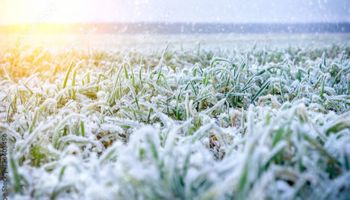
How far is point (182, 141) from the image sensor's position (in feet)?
4.14

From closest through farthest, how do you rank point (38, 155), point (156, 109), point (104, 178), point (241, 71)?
point (104, 178) < point (38, 155) < point (156, 109) < point (241, 71)

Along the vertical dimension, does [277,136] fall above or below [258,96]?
above

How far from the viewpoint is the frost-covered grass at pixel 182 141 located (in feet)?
3.02

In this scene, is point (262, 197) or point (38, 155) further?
point (38, 155)

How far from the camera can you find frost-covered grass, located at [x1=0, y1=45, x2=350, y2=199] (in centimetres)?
92

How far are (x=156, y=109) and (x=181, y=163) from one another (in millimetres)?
827

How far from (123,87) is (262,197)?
140 centimetres

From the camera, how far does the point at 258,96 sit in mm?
2123

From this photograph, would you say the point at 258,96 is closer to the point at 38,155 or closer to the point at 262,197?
the point at 38,155

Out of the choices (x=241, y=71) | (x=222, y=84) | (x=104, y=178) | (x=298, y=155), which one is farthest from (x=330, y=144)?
(x=241, y=71)

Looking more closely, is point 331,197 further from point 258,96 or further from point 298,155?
point 258,96

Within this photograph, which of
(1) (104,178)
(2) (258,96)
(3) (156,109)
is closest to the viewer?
(1) (104,178)

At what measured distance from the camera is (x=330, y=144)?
1.07 metres

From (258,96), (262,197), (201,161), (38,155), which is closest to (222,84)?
(258,96)
